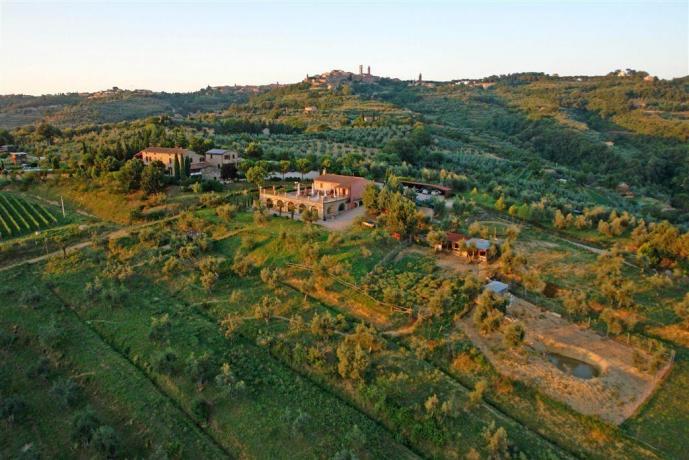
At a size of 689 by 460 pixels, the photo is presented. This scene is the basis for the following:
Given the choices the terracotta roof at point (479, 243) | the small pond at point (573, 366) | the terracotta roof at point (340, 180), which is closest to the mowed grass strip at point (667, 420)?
the small pond at point (573, 366)

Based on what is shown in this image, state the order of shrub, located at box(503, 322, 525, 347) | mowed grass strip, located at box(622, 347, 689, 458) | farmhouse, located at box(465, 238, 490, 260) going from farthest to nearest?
farmhouse, located at box(465, 238, 490, 260), shrub, located at box(503, 322, 525, 347), mowed grass strip, located at box(622, 347, 689, 458)

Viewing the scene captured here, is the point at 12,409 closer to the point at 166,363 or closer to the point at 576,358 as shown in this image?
the point at 166,363

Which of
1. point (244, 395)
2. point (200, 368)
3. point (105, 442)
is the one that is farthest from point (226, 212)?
point (105, 442)

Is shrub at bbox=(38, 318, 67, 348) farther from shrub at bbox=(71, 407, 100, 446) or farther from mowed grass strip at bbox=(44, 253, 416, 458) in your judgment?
shrub at bbox=(71, 407, 100, 446)


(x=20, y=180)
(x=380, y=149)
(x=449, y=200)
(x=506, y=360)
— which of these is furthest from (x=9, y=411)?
(x=380, y=149)

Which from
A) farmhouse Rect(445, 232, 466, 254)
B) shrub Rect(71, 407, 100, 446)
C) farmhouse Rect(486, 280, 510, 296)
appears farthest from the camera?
farmhouse Rect(445, 232, 466, 254)

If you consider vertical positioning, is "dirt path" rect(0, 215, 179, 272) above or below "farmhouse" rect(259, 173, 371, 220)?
below

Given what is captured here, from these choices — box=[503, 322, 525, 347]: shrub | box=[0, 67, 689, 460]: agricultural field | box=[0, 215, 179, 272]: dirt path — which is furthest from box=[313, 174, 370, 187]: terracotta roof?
box=[503, 322, 525, 347]: shrub
